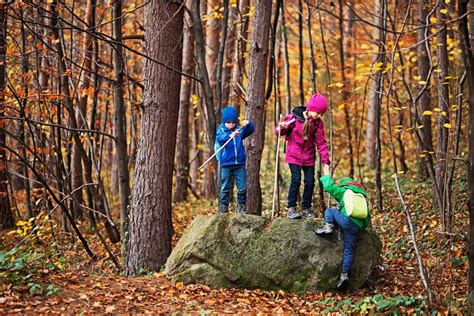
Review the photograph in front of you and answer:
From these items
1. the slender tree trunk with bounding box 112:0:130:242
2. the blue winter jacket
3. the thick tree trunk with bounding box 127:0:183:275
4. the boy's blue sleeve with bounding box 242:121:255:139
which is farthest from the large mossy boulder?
the slender tree trunk with bounding box 112:0:130:242

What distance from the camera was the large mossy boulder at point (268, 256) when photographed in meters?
7.84

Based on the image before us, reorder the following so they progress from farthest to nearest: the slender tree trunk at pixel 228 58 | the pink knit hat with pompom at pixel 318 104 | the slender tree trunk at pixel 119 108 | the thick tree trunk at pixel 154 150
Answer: the slender tree trunk at pixel 228 58 < the slender tree trunk at pixel 119 108 < the thick tree trunk at pixel 154 150 < the pink knit hat with pompom at pixel 318 104

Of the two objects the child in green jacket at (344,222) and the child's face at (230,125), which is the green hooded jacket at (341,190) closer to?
the child in green jacket at (344,222)

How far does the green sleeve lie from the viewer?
25.3 feet

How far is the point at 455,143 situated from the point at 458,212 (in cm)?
302

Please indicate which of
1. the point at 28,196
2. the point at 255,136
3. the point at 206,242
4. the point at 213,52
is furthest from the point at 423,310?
Result: the point at 213,52

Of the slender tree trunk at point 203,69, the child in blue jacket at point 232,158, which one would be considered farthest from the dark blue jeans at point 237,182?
the slender tree trunk at point 203,69

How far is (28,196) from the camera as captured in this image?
44.7ft

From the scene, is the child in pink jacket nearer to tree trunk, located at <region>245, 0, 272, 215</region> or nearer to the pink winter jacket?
the pink winter jacket

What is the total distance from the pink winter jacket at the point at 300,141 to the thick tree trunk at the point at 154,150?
2.14 metres

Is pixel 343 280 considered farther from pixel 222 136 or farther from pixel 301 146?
pixel 222 136

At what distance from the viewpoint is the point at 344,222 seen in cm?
776

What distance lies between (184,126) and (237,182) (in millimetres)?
8336

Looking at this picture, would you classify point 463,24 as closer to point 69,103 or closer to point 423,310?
point 423,310
